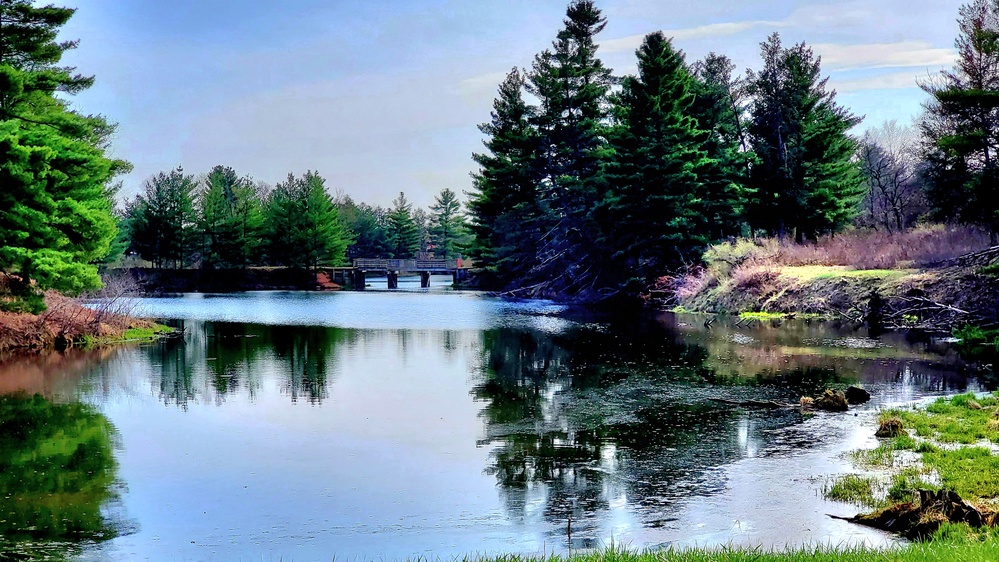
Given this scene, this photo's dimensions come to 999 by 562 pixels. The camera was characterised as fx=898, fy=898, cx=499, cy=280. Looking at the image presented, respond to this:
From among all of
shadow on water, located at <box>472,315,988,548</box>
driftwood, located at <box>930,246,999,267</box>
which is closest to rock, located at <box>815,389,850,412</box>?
shadow on water, located at <box>472,315,988,548</box>

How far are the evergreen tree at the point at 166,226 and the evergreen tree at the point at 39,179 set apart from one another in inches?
2503

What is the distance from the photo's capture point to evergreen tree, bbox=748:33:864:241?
54625 mm

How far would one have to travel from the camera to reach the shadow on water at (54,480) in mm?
10719

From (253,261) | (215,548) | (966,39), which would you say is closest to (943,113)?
(966,39)

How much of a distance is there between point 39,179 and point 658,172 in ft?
117

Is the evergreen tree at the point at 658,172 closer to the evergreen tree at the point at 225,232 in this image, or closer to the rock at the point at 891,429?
the rock at the point at 891,429

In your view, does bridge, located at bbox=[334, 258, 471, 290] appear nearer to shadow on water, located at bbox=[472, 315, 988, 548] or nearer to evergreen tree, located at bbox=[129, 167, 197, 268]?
evergreen tree, located at bbox=[129, 167, 197, 268]

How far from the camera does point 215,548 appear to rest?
10484mm

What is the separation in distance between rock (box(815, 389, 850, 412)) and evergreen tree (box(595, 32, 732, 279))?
116 feet

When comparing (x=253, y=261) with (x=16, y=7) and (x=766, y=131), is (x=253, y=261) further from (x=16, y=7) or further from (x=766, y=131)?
(x=16, y=7)

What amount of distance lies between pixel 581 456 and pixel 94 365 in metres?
18.8

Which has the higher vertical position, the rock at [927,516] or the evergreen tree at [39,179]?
the evergreen tree at [39,179]

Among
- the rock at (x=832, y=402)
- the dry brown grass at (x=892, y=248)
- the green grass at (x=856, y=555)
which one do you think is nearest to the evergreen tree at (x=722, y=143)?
the dry brown grass at (x=892, y=248)

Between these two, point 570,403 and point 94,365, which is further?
point 94,365
